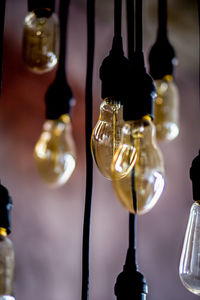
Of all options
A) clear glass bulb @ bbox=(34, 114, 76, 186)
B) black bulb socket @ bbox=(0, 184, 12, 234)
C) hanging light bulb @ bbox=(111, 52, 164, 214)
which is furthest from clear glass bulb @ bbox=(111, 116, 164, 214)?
clear glass bulb @ bbox=(34, 114, 76, 186)

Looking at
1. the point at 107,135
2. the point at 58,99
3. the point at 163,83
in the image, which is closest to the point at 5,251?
the point at 107,135

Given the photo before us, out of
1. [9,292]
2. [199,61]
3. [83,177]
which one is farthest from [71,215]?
[9,292]

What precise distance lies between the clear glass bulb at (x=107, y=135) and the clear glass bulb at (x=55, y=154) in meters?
0.17

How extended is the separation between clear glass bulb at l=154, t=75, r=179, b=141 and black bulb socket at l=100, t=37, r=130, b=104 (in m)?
0.24

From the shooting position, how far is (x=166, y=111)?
69 cm

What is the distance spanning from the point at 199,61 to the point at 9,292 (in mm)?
1441

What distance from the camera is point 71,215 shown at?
142 centimetres

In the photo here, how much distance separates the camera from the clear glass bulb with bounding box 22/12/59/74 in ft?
1.60

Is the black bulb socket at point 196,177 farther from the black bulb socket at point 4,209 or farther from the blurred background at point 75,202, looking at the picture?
the blurred background at point 75,202

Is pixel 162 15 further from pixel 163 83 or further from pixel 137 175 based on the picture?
pixel 137 175

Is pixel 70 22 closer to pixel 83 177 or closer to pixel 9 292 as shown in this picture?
pixel 83 177

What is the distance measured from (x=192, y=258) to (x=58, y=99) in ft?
0.97

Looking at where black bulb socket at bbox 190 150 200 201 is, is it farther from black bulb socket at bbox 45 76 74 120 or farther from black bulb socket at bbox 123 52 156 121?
black bulb socket at bbox 45 76 74 120

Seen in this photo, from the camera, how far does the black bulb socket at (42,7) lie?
1.60 ft
